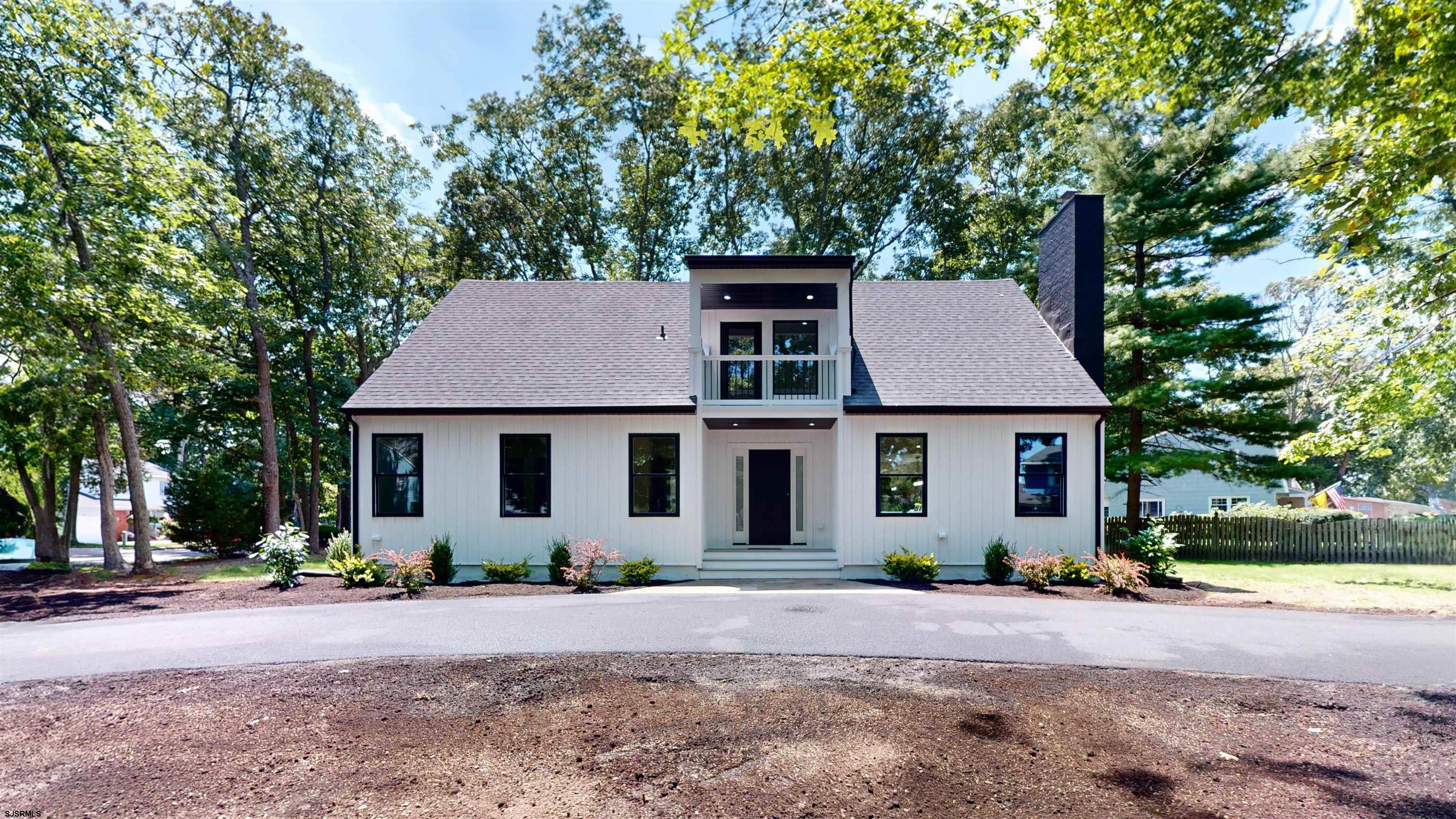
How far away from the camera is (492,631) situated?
26.2 ft

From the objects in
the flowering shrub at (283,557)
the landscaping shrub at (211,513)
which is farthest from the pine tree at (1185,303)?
the landscaping shrub at (211,513)

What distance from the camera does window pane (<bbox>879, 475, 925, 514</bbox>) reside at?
41.8 ft

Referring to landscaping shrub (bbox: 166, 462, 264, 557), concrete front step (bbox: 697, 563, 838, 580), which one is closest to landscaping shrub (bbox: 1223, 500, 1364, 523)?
concrete front step (bbox: 697, 563, 838, 580)

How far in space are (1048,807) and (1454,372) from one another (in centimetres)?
1371

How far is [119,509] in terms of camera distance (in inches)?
1502

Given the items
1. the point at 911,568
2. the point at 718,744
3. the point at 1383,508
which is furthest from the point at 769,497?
the point at 1383,508

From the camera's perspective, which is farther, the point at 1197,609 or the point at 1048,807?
the point at 1197,609

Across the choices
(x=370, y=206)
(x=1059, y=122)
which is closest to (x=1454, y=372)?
(x=1059, y=122)

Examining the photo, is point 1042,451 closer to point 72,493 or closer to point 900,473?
point 900,473

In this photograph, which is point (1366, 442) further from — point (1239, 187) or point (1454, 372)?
point (1239, 187)

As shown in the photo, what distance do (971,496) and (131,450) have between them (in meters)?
18.2

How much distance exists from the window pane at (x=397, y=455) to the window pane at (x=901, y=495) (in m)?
8.87

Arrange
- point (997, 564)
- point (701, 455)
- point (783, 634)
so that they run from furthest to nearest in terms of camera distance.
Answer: point (701, 455) < point (997, 564) < point (783, 634)

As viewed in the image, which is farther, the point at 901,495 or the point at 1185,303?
the point at 1185,303
